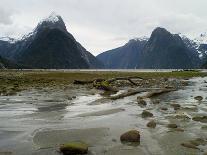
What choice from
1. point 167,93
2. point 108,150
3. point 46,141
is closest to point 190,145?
point 108,150

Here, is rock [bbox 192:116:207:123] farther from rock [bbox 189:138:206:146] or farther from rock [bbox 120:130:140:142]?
rock [bbox 120:130:140:142]

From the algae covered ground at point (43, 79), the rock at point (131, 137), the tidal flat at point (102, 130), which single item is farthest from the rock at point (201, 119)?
the algae covered ground at point (43, 79)

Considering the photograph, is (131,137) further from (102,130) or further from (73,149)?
(73,149)

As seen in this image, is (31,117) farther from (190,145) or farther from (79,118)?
(190,145)

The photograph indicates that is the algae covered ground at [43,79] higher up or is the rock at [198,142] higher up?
the algae covered ground at [43,79]

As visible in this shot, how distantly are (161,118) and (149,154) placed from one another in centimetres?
677

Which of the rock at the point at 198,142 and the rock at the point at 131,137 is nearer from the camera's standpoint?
the rock at the point at 198,142

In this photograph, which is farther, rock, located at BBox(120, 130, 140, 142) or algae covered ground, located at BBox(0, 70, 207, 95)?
algae covered ground, located at BBox(0, 70, 207, 95)

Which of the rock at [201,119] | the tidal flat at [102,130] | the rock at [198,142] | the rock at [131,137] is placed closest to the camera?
the tidal flat at [102,130]

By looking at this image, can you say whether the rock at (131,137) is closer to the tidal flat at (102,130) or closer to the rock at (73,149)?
the tidal flat at (102,130)

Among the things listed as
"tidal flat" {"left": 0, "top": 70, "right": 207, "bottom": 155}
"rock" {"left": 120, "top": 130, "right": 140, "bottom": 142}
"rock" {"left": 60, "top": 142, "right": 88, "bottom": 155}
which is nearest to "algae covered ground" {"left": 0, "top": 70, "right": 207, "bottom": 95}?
"tidal flat" {"left": 0, "top": 70, "right": 207, "bottom": 155}

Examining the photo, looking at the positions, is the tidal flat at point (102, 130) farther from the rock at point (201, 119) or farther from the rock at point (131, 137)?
the rock at point (131, 137)

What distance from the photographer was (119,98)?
91.9ft

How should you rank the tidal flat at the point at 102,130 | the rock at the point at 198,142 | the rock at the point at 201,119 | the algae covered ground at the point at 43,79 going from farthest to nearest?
the algae covered ground at the point at 43,79
the rock at the point at 201,119
the rock at the point at 198,142
the tidal flat at the point at 102,130
